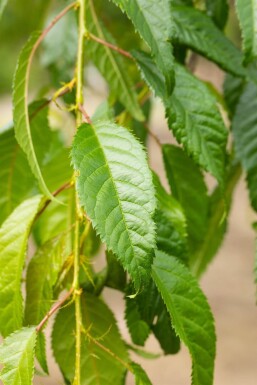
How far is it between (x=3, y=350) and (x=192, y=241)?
502mm

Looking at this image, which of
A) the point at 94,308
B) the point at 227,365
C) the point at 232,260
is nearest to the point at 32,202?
the point at 94,308

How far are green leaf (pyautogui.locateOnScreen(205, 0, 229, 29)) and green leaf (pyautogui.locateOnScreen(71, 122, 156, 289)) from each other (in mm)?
433

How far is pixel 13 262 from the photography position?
0.91 metres

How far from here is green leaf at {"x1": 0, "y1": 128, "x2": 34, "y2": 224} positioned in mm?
1160

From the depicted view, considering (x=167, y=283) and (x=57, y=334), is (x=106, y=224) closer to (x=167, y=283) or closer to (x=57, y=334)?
(x=167, y=283)

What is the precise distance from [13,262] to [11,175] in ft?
0.93

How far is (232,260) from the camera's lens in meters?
6.39

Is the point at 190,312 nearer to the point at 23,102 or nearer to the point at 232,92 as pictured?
the point at 23,102

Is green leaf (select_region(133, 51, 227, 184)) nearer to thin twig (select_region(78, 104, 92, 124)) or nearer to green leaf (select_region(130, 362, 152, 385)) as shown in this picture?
thin twig (select_region(78, 104, 92, 124))

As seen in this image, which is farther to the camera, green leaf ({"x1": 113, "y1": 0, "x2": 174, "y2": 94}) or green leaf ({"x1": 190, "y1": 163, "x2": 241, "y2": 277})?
green leaf ({"x1": 190, "y1": 163, "x2": 241, "y2": 277})

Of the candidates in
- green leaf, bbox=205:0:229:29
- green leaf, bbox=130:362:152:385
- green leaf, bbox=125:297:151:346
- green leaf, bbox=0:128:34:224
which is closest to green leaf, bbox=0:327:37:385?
green leaf, bbox=130:362:152:385

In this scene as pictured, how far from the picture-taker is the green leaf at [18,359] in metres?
0.77

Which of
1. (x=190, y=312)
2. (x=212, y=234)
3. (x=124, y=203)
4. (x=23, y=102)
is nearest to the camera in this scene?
(x=124, y=203)

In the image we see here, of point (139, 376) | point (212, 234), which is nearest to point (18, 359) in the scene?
point (139, 376)
